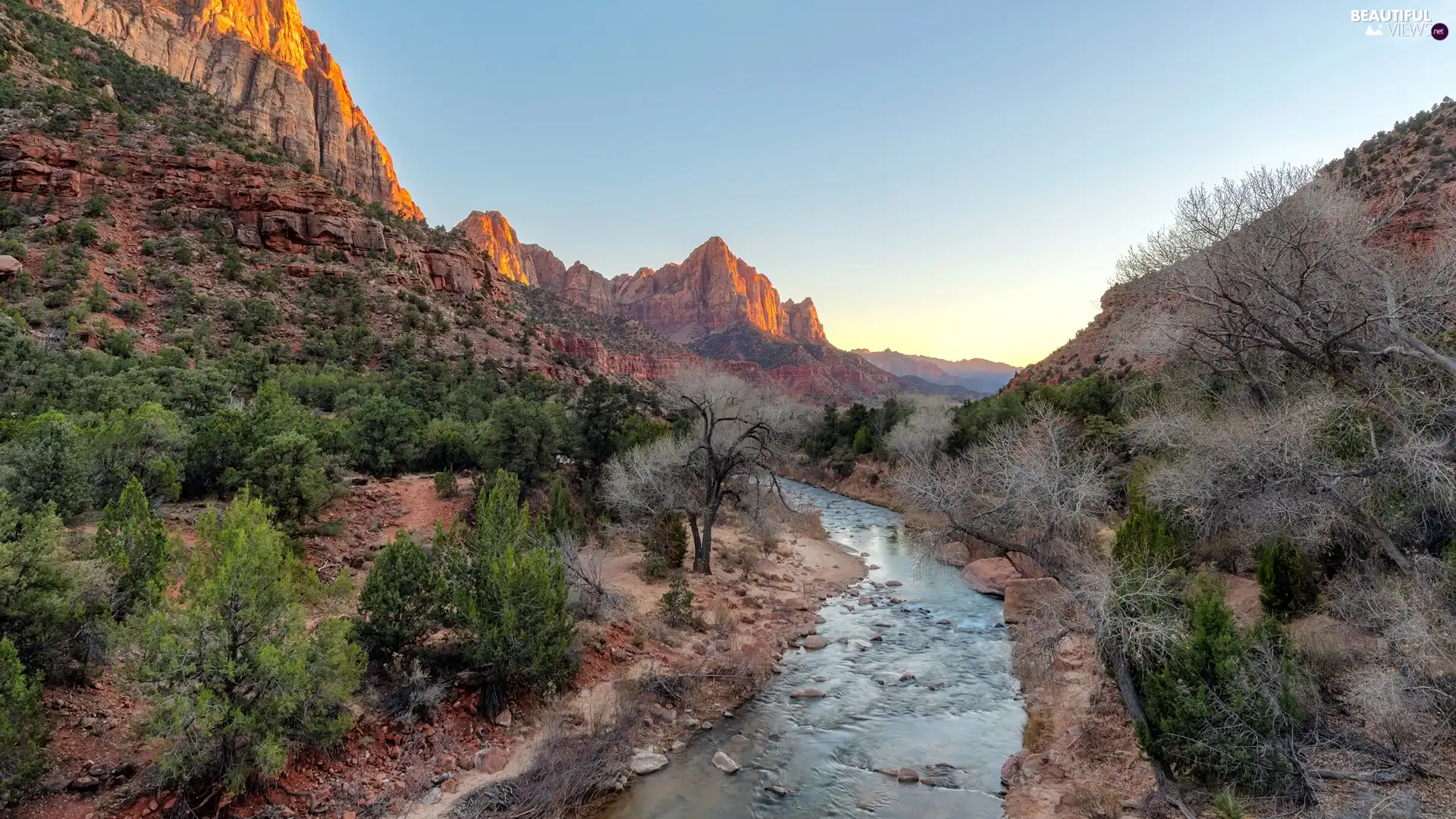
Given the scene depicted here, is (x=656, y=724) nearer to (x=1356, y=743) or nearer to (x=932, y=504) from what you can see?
(x=932, y=504)

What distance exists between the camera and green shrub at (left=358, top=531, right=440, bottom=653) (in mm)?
9203

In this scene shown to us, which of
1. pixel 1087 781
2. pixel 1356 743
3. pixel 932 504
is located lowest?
pixel 1087 781

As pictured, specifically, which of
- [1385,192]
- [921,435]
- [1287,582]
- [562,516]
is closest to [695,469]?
[562,516]

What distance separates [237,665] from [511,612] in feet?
11.6

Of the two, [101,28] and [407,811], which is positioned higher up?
[101,28]

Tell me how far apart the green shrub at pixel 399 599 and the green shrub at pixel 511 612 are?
43 cm

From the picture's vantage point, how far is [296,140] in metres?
75.3

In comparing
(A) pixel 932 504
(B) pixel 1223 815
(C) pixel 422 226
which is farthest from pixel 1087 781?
(C) pixel 422 226

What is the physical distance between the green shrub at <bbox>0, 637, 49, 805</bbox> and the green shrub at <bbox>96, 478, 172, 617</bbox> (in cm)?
154

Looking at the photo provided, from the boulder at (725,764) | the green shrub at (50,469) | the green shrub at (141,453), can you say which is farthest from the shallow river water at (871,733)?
the green shrub at (141,453)

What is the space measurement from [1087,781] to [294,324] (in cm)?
3629

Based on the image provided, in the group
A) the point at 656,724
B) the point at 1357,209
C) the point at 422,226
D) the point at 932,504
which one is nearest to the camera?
the point at 932,504

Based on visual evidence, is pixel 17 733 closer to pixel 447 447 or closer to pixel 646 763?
pixel 646 763

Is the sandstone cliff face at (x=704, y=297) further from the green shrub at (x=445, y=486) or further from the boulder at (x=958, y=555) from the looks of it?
the green shrub at (x=445, y=486)
